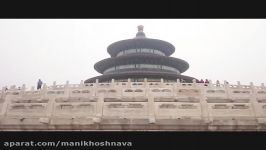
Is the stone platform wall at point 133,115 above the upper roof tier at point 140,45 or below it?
below

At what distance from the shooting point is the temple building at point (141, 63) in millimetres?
26562

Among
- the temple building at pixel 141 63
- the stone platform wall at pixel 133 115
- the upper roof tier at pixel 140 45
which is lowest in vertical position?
the stone platform wall at pixel 133 115

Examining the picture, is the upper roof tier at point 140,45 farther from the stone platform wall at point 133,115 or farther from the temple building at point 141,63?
the stone platform wall at point 133,115

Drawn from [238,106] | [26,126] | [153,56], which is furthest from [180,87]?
[153,56]

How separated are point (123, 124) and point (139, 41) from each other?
65.0 ft

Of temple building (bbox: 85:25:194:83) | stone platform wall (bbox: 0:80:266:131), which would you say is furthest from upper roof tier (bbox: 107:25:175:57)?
stone platform wall (bbox: 0:80:266:131)

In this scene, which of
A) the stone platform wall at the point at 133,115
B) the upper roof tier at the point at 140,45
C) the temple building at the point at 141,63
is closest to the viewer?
the stone platform wall at the point at 133,115

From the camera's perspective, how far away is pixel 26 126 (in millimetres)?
12922

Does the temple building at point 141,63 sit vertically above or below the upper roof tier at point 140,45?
below

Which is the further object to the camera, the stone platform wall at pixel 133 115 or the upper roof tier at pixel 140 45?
the upper roof tier at pixel 140 45

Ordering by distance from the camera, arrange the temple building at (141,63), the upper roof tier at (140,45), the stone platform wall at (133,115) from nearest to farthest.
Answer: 1. the stone platform wall at (133,115)
2. the temple building at (141,63)
3. the upper roof tier at (140,45)

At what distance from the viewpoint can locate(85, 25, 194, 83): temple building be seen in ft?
87.1

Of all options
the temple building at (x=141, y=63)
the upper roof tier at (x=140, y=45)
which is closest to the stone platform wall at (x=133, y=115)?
the temple building at (x=141, y=63)

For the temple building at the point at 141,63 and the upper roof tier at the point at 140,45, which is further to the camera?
the upper roof tier at the point at 140,45
